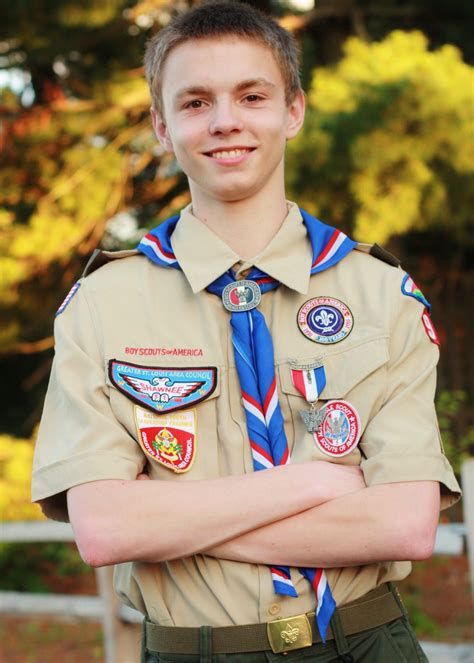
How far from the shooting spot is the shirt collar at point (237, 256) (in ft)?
7.16

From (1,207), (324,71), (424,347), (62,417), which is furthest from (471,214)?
(62,417)

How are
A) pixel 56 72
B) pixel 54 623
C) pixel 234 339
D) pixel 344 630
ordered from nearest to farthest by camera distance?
1. pixel 344 630
2. pixel 234 339
3. pixel 54 623
4. pixel 56 72

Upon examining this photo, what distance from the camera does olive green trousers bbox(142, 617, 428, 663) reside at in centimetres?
192

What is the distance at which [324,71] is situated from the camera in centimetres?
554

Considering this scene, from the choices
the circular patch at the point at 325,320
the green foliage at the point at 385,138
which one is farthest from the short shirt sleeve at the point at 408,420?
the green foliage at the point at 385,138

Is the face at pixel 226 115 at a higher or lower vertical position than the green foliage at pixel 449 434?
higher

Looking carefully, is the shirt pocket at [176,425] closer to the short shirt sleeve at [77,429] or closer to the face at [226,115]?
the short shirt sleeve at [77,429]

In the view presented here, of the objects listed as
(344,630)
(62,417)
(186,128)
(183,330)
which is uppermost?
(186,128)

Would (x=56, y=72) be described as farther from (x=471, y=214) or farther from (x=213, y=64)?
(x=213, y=64)

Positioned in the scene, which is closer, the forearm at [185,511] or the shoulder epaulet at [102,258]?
the forearm at [185,511]

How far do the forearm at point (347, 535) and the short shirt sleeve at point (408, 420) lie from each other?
0.05 metres

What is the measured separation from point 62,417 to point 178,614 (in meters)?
0.49

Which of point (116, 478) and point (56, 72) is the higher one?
point (56, 72)

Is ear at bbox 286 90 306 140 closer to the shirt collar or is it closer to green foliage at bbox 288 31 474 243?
the shirt collar
